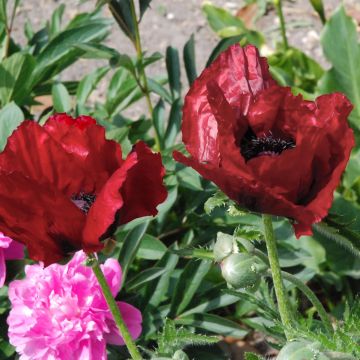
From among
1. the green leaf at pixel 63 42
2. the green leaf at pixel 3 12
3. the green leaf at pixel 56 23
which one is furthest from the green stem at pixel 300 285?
the green leaf at pixel 56 23

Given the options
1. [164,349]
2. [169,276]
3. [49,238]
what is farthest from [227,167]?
[169,276]

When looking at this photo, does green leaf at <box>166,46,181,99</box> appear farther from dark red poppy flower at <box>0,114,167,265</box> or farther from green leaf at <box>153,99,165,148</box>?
dark red poppy flower at <box>0,114,167,265</box>

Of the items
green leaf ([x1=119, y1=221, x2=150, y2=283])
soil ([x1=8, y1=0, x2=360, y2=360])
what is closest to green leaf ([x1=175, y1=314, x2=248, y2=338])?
green leaf ([x1=119, y1=221, x2=150, y2=283])

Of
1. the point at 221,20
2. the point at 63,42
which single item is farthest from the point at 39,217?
the point at 221,20

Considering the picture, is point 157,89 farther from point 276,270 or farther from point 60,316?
point 276,270

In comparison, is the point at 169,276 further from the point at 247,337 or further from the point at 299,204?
the point at 299,204

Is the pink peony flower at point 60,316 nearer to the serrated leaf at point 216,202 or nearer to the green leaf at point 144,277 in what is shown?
the green leaf at point 144,277

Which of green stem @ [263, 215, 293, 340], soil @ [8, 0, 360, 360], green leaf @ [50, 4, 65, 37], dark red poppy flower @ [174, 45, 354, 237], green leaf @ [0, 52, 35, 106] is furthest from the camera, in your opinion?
soil @ [8, 0, 360, 360]
